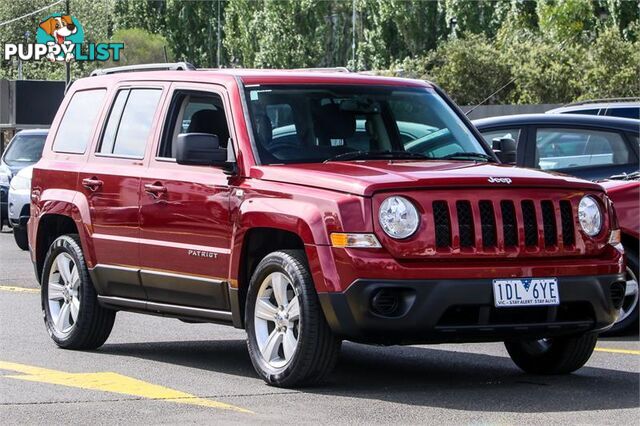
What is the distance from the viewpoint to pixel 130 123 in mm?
10430

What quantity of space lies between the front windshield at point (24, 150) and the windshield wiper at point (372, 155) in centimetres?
1692

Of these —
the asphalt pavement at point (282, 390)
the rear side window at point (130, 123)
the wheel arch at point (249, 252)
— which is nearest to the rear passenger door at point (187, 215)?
the wheel arch at point (249, 252)

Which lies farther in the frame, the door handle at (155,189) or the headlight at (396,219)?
the door handle at (155,189)

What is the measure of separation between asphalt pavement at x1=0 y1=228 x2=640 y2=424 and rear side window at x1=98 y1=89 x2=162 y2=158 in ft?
4.41

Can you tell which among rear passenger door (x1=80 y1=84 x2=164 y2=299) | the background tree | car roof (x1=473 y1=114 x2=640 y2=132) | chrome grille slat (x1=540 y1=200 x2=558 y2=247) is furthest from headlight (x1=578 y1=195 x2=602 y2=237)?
the background tree

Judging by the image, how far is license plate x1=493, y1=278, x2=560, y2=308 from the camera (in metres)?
8.30

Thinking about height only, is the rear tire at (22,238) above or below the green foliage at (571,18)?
below

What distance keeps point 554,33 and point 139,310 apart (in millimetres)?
59847

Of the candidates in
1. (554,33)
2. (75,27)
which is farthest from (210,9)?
(554,33)

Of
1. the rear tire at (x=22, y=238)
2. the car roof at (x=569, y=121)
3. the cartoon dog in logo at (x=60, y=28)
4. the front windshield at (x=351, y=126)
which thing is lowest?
the rear tire at (x=22, y=238)

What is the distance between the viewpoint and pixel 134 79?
10.6 m

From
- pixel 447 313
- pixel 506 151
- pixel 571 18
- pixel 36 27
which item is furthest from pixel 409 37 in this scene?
pixel 447 313

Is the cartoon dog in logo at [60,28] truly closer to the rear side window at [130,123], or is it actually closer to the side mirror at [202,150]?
the rear side window at [130,123]

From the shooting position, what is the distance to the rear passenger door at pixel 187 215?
9250mm
